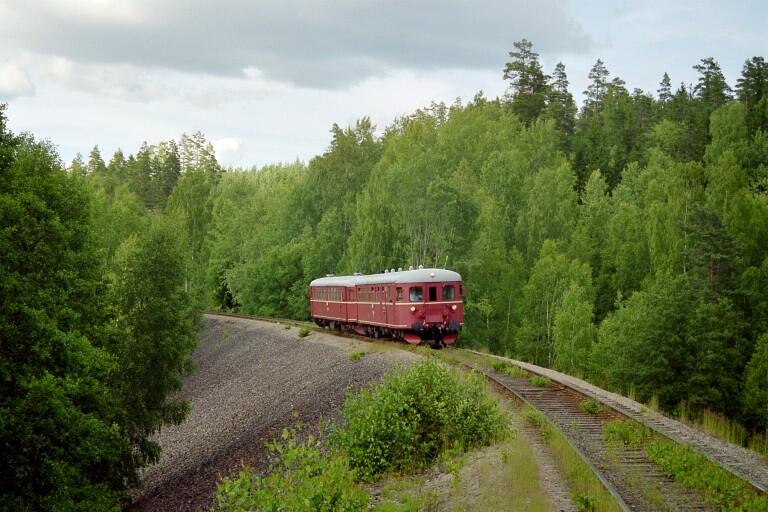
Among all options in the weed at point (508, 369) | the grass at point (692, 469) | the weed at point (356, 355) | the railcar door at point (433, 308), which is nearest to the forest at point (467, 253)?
the weed at point (356, 355)

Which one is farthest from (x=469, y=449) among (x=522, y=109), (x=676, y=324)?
(x=522, y=109)

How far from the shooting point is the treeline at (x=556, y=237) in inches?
1465

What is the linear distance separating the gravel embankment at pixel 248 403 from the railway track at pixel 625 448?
4769mm

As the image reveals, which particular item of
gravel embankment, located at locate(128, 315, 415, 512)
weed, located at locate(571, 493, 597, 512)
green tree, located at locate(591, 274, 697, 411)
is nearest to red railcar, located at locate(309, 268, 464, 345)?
gravel embankment, located at locate(128, 315, 415, 512)

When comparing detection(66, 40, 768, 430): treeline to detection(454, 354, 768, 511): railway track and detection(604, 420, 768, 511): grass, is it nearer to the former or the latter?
detection(454, 354, 768, 511): railway track

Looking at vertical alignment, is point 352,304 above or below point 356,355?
above

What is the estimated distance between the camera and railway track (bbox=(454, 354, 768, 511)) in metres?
10.3

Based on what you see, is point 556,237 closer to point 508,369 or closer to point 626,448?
point 508,369

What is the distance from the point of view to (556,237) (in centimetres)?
5241

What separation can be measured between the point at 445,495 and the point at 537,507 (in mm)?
1810

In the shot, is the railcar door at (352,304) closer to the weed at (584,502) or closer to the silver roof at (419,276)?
the silver roof at (419,276)

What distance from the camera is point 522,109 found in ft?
266

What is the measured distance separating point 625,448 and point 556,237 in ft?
132

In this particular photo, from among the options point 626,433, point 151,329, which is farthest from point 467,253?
point 626,433
